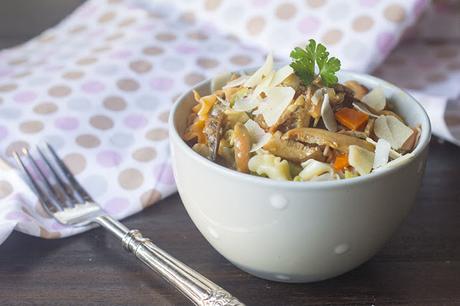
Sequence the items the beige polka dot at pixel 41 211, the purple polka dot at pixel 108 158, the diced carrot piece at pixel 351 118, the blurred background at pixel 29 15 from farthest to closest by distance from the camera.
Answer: the blurred background at pixel 29 15 < the purple polka dot at pixel 108 158 < the beige polka dot at pixel 41 211 < the diced carrot piece at pixel 351 118

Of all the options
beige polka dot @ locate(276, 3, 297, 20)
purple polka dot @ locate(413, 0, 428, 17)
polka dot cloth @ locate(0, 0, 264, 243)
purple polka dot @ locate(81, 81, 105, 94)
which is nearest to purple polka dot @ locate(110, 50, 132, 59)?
polka dot cloth @ locate(0, 0, 264, 243)

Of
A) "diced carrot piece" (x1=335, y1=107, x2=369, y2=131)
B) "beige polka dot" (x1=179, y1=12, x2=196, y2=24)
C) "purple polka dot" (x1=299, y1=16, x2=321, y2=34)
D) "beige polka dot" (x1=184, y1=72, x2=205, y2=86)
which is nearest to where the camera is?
"diced carrot piece" (x1=335, y1=107, x2=369, y2=131)

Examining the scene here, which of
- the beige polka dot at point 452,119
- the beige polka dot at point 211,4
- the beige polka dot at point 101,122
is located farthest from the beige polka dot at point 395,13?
the beige polka dot at point 101,122

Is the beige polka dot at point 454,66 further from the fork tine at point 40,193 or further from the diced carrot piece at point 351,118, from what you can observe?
the fork tine at point 40,193

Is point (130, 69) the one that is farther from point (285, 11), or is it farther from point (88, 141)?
point (285, 11)

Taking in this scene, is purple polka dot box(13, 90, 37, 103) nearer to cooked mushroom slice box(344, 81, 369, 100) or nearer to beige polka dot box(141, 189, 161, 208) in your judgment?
beige polka dot box(141, 189, 161, 208)
